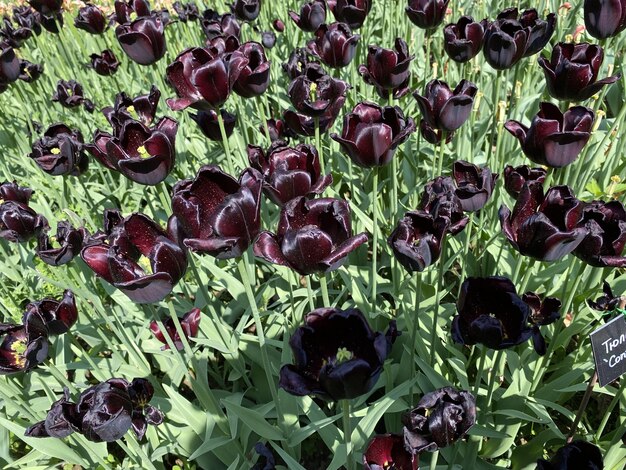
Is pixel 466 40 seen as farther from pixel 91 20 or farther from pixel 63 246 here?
pixel 91 20

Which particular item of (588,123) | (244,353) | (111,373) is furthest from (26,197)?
(588,123)

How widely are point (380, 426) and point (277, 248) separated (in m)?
1.21

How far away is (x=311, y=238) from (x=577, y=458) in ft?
2.73

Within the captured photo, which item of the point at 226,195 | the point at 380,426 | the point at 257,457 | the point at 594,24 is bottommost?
the point at 380,426

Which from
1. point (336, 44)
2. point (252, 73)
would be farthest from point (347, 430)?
point (336, 44)

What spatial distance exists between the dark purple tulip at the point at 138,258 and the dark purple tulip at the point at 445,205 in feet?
2.50

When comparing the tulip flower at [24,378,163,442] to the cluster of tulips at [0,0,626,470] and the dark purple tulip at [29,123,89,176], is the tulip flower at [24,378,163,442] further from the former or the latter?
the dark purple tulip at [29,123,89,176]

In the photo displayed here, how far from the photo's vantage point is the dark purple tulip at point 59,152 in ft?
7.95

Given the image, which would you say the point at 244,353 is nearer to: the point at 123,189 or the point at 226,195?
the point at 226,195

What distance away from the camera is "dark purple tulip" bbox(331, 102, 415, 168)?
5.83 feet

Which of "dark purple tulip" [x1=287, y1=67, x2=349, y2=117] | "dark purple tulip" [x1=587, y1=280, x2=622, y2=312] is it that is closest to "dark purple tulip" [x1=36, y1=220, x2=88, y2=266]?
"dark purple tulip" [x1=287, y1=67, x2=349, y2=117]

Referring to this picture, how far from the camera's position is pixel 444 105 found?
2.01 meters

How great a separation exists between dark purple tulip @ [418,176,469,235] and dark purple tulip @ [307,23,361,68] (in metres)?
1.14

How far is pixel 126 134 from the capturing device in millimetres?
1992
